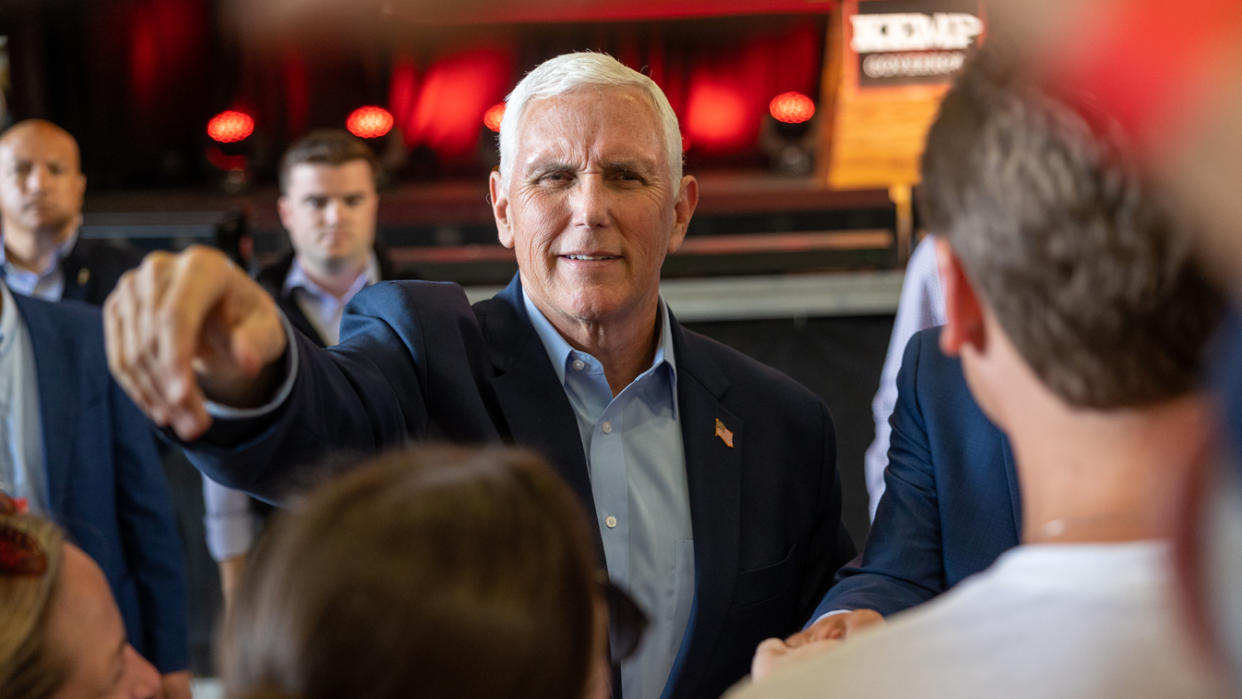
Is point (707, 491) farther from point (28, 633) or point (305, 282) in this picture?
point (305, 282)

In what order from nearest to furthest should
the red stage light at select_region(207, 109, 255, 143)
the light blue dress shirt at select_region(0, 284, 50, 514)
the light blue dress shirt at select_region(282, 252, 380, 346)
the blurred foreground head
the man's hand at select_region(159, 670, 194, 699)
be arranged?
the blurred foreground head, the man's hand at select_region(159, 670, 194, 699), the light blue dress shirt at select_region(0, 284, 50, 514), the light blue dress shirt at select_region(282, 252, 380, 346), the red stage light at select_region(207, 109, 255, 143)

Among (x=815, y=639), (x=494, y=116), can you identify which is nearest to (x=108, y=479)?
(x=815, y=639)

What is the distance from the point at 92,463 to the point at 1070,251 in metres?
2.12

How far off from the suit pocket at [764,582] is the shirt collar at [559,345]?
287mm

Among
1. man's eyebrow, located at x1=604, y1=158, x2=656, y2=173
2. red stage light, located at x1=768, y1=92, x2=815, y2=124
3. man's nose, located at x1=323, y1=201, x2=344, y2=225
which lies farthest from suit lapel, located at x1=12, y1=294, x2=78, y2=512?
red stage light, located at x1=768, y1=92, x2=815, y2=124

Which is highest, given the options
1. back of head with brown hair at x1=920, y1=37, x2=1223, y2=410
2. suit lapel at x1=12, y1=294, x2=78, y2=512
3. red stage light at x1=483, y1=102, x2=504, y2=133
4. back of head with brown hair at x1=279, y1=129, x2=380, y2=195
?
back of head with brown hair at x1=920, y1=37, x2=1223, y2=410

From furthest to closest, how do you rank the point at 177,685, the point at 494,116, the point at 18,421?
the point at 494,116 < the point at 18,421 < the point at 177,685

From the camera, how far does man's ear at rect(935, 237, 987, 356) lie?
85 cm

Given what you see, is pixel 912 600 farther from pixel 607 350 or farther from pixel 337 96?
pixel 337 96

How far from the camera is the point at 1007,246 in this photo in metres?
0.79

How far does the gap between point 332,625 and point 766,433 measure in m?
1.14

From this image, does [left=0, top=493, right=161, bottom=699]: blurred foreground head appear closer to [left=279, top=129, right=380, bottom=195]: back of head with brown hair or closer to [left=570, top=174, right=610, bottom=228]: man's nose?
[left=570, top=174, right=610, bottom=228]: man's nose

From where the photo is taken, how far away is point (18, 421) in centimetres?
234

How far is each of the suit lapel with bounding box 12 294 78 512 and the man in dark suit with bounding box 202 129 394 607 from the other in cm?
83
